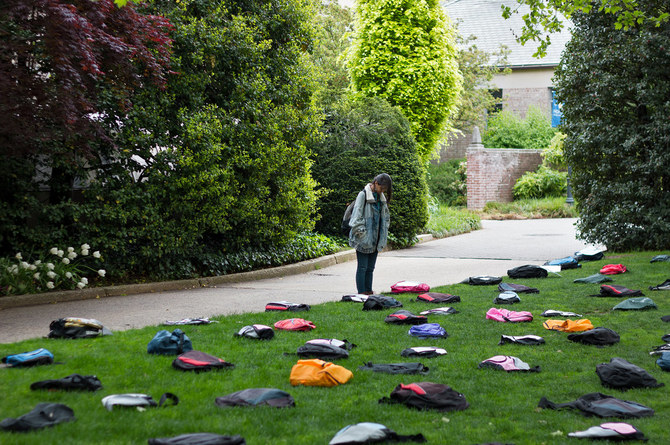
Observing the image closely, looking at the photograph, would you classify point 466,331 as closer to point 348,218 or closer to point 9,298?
point 348,218

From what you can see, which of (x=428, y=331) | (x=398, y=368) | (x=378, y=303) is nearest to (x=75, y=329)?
(x=398, y=368)

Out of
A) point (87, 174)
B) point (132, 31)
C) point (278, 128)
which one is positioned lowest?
point (87, 174)

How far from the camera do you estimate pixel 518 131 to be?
35312mm

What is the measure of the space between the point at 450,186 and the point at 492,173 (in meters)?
2.52

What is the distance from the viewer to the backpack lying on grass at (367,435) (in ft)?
11.7

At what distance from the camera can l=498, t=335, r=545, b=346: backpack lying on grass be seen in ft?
20.7

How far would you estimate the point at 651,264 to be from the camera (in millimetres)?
11477

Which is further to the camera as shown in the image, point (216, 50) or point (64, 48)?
point (216, 50)

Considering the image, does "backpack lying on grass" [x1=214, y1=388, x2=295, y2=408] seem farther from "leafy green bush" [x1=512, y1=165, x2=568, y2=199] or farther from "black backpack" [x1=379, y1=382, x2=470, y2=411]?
"leafy green bush" [x1=512, y1=165, x2=568, y2=199]

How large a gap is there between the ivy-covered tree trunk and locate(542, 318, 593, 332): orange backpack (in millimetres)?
6833

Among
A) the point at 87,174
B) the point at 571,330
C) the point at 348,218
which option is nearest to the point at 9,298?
the point at 87,174

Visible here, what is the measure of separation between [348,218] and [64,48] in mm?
4551

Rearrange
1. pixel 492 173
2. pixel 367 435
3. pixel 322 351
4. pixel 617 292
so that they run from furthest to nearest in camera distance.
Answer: pixel 492 173, pixel 617 292, pixel 322 351, pixel 367 435

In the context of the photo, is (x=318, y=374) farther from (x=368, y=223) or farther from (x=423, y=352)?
(x=368, y=223)
